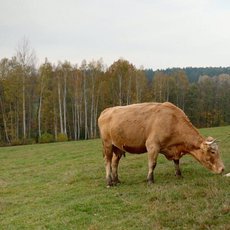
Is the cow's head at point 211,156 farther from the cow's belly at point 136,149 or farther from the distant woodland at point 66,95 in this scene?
the distant woodland at point 66,95

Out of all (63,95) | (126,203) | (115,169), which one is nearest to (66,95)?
(63,95)

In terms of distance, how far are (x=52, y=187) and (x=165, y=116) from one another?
504 cm

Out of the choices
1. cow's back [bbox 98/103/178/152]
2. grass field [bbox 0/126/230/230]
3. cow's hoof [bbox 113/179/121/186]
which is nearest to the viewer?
grass field [bbox 0/126/230/230]

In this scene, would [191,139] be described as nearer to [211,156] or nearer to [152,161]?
[211,156]

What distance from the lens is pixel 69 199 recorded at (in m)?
12.0

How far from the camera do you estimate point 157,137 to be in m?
12.5

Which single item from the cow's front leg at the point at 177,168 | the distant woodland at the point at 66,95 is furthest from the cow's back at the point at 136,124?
the distant woodland at the point at 66,95

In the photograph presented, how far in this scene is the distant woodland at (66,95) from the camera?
204 ft

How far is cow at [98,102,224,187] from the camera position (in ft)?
40.2

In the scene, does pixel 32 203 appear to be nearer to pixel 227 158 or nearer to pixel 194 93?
pixel 227 158

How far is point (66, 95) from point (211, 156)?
63424 mm

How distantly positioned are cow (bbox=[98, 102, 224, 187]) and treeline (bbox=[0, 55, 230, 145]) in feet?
144

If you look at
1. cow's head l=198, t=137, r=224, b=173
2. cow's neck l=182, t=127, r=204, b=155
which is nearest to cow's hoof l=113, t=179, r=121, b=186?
cow's neck l=182, t=127, r=204, b=155

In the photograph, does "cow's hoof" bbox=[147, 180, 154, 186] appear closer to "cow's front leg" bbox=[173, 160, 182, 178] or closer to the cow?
the cow
